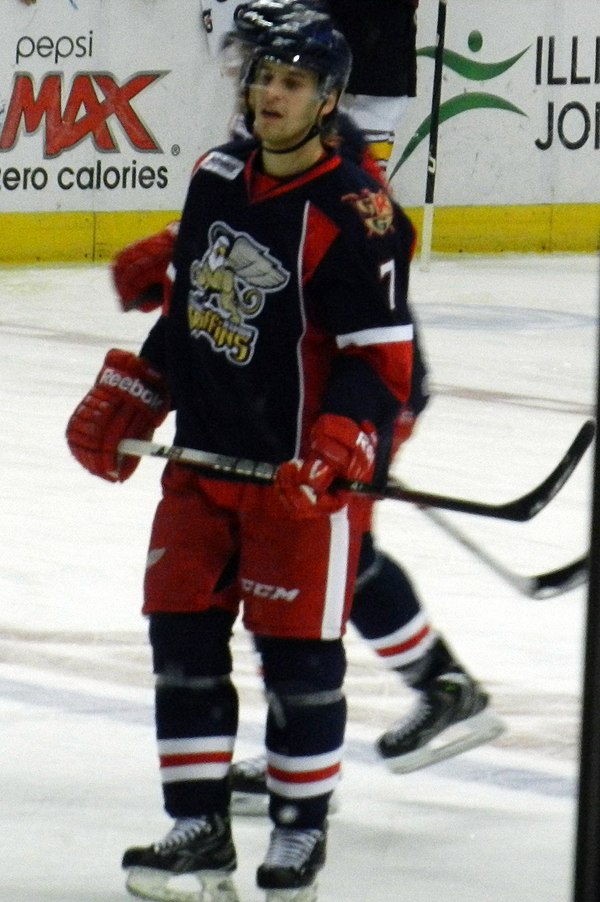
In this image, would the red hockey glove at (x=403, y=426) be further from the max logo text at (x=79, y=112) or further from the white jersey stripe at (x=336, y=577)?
the max logo text at (x=79, y=112)

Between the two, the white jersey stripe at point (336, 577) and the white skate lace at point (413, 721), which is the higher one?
the white jersey stripe at point (336, 577)

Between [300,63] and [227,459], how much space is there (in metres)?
0.44

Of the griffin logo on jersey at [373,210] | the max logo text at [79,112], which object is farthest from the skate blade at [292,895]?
the max logo text at [79,112]

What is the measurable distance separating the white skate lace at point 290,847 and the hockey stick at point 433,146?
242 inches

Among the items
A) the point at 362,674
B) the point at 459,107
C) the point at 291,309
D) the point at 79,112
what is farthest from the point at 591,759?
the point at 459,107

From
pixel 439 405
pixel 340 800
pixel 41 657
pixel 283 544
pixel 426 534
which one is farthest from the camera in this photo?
pixel 439 405

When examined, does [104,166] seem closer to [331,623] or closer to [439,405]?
[439,405]

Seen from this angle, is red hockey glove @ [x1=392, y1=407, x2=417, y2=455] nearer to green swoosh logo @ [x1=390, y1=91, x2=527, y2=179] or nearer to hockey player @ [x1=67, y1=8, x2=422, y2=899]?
hockey player @ [x1=67, y1=8, x2=422, y2=899]

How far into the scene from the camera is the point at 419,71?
876 centimetres

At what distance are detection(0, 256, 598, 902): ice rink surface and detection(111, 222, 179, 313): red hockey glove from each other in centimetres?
55

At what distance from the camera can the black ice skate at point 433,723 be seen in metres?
2.63

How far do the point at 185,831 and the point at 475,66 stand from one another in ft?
23.2

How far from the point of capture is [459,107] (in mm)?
8891

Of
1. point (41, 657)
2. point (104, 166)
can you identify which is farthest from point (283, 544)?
point (104, 166)
